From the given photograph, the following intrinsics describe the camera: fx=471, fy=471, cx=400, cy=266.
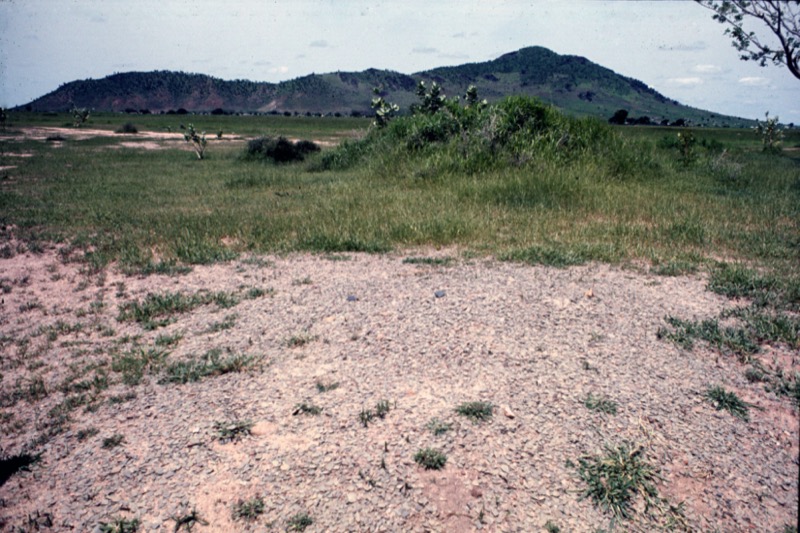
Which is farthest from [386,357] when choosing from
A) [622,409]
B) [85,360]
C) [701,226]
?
[701,226]

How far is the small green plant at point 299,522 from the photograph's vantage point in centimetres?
263

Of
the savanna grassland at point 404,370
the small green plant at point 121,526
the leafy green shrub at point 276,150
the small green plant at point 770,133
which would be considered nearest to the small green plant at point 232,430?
the savanna grassland at point 404,370

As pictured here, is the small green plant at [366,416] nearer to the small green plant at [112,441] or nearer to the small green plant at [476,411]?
the small green plant at [476,411]

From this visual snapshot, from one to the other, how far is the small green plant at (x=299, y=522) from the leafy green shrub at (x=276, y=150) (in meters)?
19.7

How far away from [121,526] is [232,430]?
0.87 metres

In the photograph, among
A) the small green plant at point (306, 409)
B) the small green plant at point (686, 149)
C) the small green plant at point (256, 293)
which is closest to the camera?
the small green plant at point (306, 409)

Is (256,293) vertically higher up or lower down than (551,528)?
higher up

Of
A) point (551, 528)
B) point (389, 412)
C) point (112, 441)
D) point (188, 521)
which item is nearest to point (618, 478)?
point (551, 528)

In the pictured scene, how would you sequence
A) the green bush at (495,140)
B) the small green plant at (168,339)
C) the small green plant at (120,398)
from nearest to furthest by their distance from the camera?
the small green plant at (120,398) < the small green plant at (168,339) < the green bush at (495,140)

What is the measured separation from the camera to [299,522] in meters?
2.65

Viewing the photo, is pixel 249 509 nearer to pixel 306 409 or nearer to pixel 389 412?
pixel 306 409

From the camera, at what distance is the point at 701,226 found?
8.75 meters

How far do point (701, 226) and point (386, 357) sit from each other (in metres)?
7.39

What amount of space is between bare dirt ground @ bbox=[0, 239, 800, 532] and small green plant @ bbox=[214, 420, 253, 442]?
0.03m
